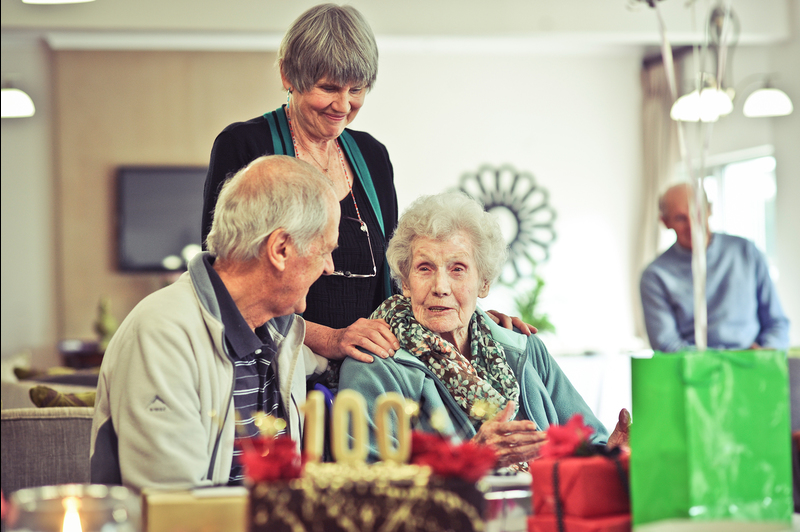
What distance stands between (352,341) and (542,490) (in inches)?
34.1

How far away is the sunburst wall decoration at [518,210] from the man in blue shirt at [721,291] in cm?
350

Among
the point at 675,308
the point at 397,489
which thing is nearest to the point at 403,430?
the point at 397,489

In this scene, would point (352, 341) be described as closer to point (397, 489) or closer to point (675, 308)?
point (397, 489)

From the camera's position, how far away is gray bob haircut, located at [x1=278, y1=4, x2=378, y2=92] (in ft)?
5.68

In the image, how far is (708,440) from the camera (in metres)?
0.87

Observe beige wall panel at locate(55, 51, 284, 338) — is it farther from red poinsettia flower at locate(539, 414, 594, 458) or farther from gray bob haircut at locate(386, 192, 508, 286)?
red poinsettia flower at locate(539, 414, 594, 458)

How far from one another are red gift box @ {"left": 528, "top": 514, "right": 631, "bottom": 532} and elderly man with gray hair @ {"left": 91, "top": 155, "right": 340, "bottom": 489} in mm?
530

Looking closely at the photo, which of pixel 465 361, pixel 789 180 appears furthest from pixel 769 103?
pixel 465 361

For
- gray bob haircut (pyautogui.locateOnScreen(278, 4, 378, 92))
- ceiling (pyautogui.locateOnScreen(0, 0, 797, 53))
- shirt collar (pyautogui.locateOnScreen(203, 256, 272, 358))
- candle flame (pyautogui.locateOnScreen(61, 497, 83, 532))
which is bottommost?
candle flame (pyautogui.locateOnScreen(61, 497, 83, 532))

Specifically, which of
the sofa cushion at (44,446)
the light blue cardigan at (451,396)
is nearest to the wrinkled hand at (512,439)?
the light blue cardigan at (451,396)

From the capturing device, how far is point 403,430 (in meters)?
0.81

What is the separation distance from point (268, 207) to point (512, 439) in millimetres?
652

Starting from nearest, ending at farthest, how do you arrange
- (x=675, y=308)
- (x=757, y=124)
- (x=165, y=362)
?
(x=165, y=362), (x=675, y=308), (x=757, y=124)

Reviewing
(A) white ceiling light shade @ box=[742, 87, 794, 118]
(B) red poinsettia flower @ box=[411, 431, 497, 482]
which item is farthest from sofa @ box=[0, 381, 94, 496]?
(A) white ceiling light shade @ box=[742, 87, 794, 118]
